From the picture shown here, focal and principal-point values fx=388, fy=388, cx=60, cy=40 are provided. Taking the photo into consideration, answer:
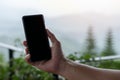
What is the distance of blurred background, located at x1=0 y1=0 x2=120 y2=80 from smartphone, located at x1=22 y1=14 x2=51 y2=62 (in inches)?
57.8

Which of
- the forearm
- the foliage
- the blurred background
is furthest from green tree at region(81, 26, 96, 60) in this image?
the forearm

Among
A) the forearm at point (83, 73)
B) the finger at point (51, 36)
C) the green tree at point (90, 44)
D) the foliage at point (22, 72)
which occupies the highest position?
the finger at point (51, 36)

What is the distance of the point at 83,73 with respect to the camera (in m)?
1.09

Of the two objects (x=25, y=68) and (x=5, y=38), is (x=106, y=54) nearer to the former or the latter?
(x=25, y=68)

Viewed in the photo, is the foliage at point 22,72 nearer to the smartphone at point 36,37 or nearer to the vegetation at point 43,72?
the vegetation at point 43,72

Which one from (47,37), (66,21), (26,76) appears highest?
(47,37)

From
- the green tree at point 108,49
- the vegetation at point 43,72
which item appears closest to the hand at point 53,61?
the vegetation at point 43,72

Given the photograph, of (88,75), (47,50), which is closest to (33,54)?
(47,50)

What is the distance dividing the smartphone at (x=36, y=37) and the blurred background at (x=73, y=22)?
147 centimetres

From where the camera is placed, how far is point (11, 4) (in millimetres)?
2691

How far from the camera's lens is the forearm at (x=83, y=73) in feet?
3.58

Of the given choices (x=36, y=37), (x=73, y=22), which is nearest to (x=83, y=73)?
(x=36, y=37)

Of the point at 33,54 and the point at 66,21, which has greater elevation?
the point at 33,54

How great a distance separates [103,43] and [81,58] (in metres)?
0.52
